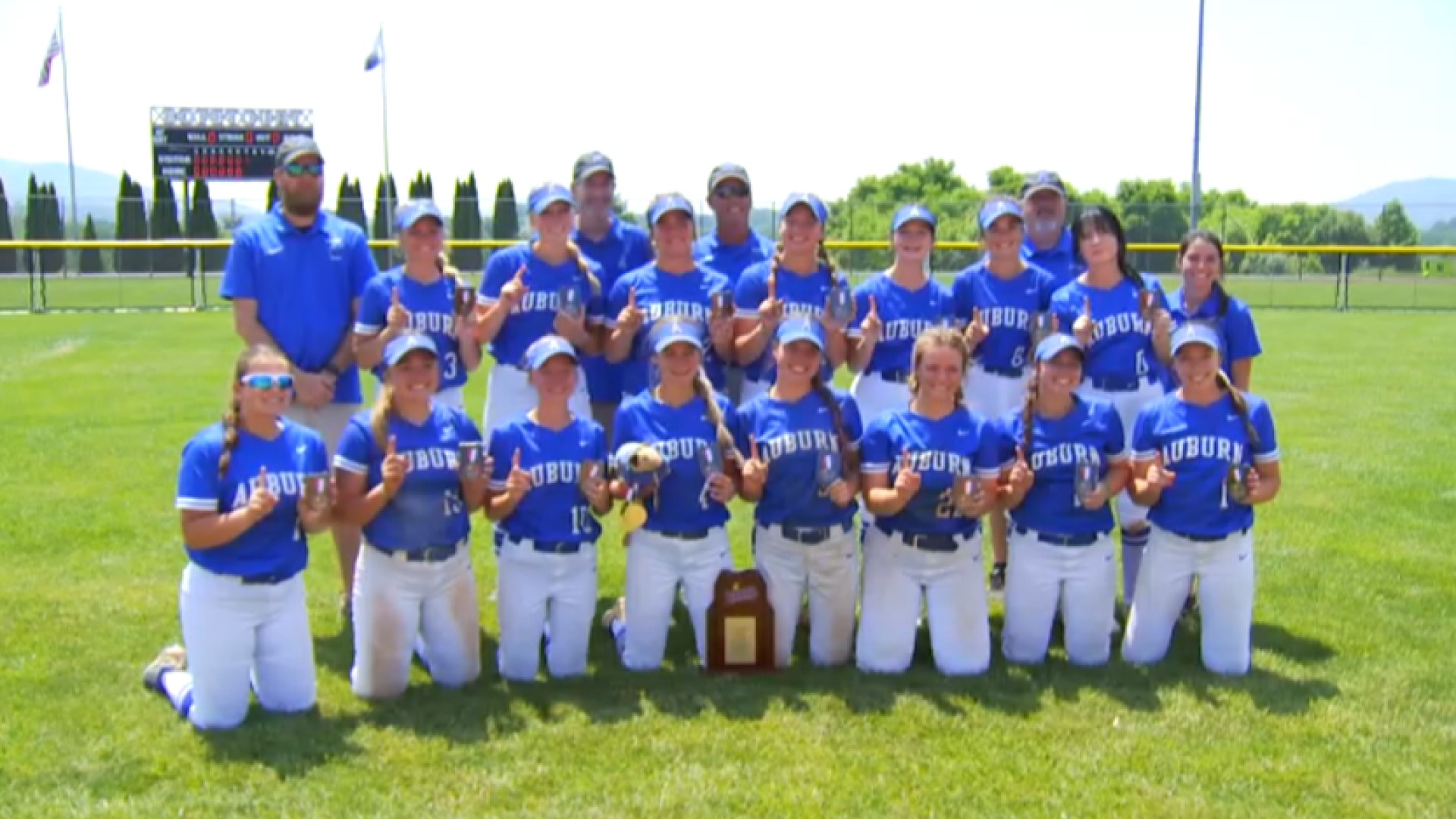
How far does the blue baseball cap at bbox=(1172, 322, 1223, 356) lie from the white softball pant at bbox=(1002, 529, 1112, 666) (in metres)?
0.88

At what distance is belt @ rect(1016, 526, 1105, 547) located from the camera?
5359mm

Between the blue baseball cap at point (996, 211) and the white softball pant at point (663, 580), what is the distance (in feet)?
6.26

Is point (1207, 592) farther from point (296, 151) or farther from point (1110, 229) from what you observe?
point (296, 151)

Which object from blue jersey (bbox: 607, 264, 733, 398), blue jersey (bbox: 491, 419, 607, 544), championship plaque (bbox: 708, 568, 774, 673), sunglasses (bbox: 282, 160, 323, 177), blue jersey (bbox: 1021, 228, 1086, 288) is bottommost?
championship plaque (bbox: 708, 568, 774, 673)

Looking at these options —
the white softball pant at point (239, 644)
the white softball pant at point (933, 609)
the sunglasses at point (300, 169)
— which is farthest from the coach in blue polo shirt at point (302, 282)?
the white softball pant at point (933, 609)

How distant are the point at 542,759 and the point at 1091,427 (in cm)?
260

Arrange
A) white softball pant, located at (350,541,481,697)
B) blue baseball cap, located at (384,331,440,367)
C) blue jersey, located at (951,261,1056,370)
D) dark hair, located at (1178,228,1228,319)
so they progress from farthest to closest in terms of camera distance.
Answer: blue jersey, located at (951,261,1056,370) < dark hair, located at (1178,228,1228,319) < white softball pant, located at (350,541,481,697) < blue baseball cap, located at (384,331,440,367)

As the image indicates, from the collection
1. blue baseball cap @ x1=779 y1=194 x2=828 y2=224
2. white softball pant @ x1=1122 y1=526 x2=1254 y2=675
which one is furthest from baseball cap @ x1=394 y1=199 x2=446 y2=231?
white softball pant @ x1=1122 y1=526 x2=1254 y2=675

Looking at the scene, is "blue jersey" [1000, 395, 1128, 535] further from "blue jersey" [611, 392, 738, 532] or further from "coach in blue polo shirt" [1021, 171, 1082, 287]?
"blue jersey" [611, 392, 738, 532]

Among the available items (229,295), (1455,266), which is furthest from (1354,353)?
(1455,266)

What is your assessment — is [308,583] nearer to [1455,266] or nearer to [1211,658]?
[1211,658]

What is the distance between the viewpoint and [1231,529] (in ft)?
17.3

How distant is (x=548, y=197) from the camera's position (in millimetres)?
5789

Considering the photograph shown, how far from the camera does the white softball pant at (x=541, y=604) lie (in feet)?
17.1
